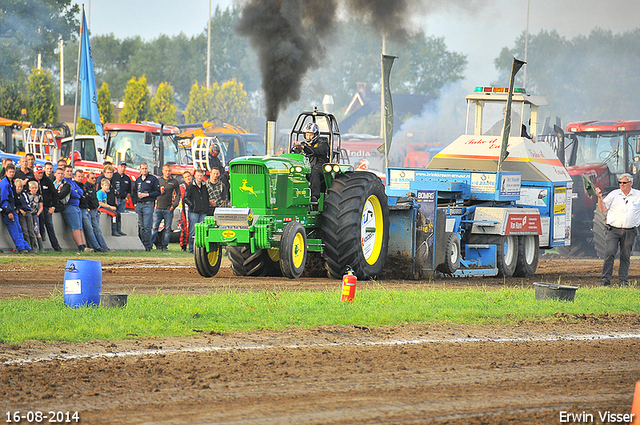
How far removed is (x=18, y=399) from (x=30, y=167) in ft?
42.9

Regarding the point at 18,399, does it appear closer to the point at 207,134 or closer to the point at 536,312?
the point at 536,312

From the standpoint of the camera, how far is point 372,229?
13055 millimetres

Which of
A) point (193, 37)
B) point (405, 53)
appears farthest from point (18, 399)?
point (193, 37)

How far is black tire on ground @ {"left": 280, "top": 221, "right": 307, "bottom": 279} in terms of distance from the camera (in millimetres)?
11664

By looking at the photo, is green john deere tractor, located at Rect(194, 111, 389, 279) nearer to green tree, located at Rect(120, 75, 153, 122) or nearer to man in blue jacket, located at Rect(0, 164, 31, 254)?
man in blue jacket, located at Rect(0, 164, 31, 254)

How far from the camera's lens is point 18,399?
5375 millimetres

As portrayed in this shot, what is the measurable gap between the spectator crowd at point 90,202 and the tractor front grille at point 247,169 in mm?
3428

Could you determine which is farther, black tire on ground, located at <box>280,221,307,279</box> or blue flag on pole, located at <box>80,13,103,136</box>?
blue flag on pole, located at <box>80,13,103,136</box>

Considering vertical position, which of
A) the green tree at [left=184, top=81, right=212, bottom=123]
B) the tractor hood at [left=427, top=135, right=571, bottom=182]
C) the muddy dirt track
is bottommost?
the muddy dirt track

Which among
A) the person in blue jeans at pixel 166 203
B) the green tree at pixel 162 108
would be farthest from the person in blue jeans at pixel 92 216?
the green tree at pixel 162 108

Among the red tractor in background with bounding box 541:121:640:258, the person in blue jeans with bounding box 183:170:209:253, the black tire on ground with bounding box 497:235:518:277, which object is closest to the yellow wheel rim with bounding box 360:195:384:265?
the black tire on ground with bounding box 497:235:518:277

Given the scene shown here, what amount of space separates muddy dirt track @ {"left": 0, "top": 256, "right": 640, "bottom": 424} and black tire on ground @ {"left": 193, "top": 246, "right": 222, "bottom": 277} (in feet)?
15.0

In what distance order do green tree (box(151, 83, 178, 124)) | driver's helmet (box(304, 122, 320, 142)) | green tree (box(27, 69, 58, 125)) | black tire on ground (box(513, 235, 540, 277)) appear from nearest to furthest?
driver's helmet (box(304, 122, 320, 142)) → black tire on ground (box(513, 235, 540, 277)) → green tree (box(27, 69, 58, 125)) → green tree (box(151, 83, 178, 124))

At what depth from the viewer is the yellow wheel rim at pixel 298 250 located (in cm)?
1199
